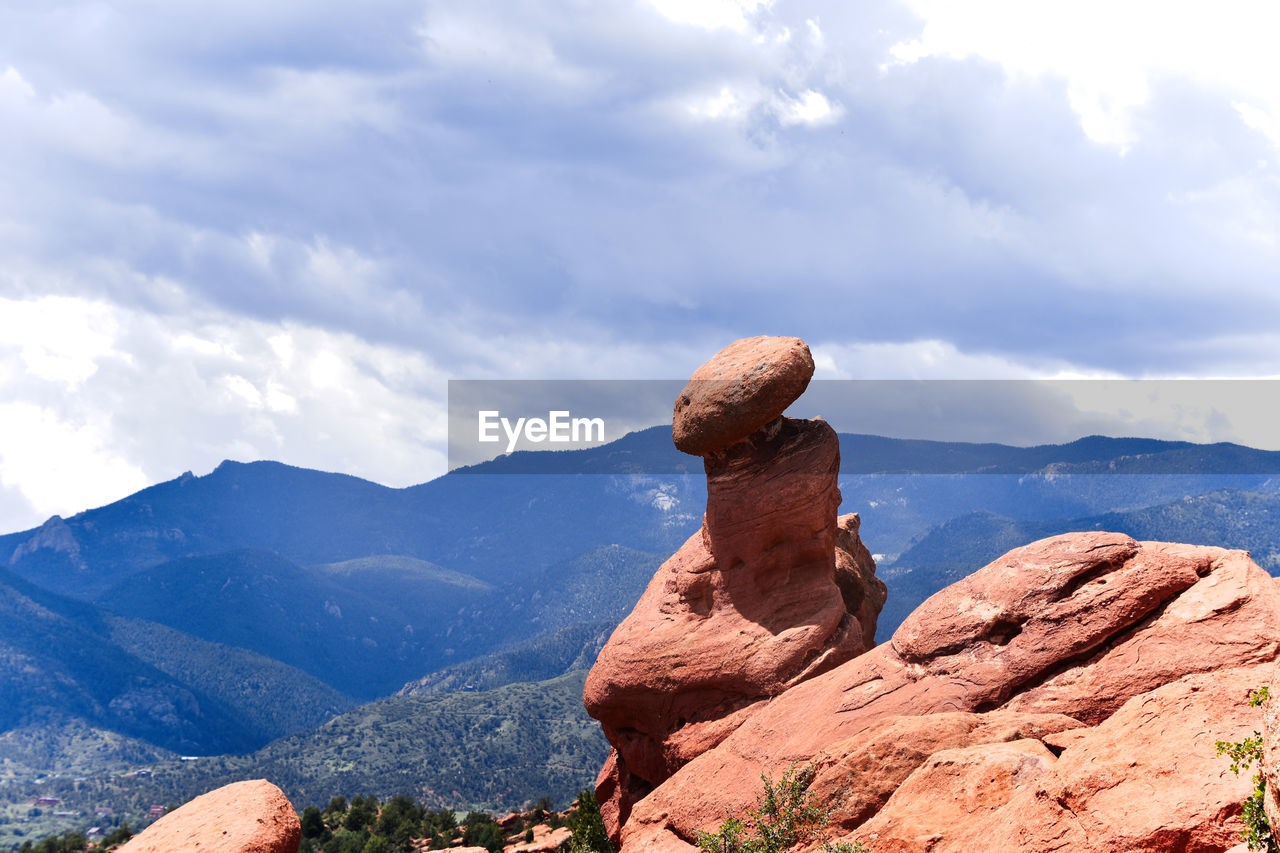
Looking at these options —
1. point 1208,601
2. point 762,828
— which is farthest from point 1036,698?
point 762,828

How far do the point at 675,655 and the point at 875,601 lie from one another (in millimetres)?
12431

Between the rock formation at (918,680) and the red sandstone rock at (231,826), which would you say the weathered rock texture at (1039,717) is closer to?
the rock formation at (918,680)

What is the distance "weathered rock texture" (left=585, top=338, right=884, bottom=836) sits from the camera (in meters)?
32.8

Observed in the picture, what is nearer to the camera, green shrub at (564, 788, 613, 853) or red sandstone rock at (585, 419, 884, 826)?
red sandstone rock at (585, 419, 884, 826)

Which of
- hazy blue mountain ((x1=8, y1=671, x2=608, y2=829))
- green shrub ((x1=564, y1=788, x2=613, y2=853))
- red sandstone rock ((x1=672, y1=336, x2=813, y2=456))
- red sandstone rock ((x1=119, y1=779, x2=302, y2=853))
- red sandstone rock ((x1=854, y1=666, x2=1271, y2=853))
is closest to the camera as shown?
red sandstone rock ((x1=854, y1=666, x2=1271, y2=853))

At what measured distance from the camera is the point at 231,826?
2394 centimetres

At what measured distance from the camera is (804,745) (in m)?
27.2

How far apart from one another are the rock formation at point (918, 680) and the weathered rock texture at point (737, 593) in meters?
0.08

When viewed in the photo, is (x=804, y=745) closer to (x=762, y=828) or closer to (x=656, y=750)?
(x=762, y=828)

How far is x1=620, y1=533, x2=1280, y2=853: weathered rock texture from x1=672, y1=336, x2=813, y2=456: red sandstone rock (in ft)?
29.2

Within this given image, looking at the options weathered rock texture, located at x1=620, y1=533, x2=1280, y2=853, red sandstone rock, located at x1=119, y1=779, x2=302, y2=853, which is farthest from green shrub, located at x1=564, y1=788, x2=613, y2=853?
red sandstone rock, located at x1=119, y1=779, x2=302, y2=853

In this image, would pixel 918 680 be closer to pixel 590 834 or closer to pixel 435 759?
pixel 590 834

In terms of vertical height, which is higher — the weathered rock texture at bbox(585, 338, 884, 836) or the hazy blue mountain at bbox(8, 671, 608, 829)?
the weathered rock texture at bbox(585, 338, 884, 836)

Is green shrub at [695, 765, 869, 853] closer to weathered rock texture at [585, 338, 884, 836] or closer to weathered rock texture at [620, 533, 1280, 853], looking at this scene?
weathered rock texture at [620, 533, 1280, 853]
